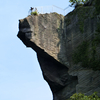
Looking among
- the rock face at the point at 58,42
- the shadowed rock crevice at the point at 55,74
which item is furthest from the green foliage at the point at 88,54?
the shadowed rock crevice at the point at 55,74

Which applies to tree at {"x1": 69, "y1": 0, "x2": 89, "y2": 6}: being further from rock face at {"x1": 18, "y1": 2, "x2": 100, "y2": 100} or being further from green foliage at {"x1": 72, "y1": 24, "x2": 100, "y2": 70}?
green foliage at {"x1": 72, "y1": 24, "x2": 100, "y2": 70}

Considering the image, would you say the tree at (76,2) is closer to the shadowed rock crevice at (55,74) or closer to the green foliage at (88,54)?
the green foliage at (88,54)

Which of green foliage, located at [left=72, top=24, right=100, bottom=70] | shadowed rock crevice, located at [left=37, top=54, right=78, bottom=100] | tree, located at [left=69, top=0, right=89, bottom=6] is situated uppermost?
tree, located at [left=69, top=0, right=89, bottom=6]

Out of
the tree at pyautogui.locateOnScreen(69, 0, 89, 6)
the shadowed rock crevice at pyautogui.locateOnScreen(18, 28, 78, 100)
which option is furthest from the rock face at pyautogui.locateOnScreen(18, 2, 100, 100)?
the tree at pyautogui.locateOnScreen(69, 0, 89, 6)

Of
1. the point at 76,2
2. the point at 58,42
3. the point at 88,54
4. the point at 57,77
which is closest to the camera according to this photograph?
the point at 88,54

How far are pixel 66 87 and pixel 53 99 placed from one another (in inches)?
105

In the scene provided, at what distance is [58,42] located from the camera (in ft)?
106

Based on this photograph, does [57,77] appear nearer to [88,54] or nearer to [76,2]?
[88,54]

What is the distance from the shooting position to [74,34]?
31.8 m

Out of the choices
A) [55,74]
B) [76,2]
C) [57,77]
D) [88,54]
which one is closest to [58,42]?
[55,74]

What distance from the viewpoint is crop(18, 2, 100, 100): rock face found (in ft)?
101

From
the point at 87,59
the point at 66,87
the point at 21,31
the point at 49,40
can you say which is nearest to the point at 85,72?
the point at 87,59

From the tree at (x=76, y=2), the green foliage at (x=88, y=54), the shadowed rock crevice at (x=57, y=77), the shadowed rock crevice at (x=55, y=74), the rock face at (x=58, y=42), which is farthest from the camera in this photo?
the tree at (x=76, y=2)

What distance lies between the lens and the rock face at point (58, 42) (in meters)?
30.8
